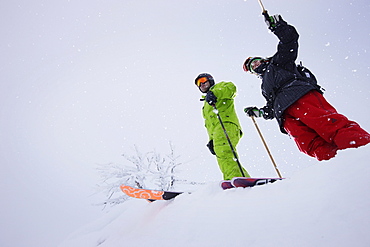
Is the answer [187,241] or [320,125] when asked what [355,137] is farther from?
[187,241]

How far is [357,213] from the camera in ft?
2.95

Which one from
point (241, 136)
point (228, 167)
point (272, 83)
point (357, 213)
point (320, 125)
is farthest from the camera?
point (241, 136)

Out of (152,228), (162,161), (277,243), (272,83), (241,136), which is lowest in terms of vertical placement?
(277,243)

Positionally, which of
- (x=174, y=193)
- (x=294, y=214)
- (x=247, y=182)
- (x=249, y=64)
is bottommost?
(x=294, y=214)

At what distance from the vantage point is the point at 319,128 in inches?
91.8

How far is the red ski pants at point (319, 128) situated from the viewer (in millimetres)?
2012

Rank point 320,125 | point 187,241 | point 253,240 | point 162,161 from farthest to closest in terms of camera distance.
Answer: point 162,161, point 320,125, point 187,241, point 253,240

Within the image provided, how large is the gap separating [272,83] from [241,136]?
135 centimetres

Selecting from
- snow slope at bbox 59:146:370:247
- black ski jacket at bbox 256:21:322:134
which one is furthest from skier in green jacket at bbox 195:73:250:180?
snow slope at bbox 59:146:370:247

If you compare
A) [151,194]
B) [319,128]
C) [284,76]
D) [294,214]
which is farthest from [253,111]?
[294,214]

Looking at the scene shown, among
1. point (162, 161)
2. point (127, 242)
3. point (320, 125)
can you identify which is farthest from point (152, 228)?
point (162, 161)

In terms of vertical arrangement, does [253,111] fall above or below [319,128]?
above

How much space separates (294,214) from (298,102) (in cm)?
184

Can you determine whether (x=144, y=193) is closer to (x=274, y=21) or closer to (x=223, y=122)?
(x=223, y=122)
